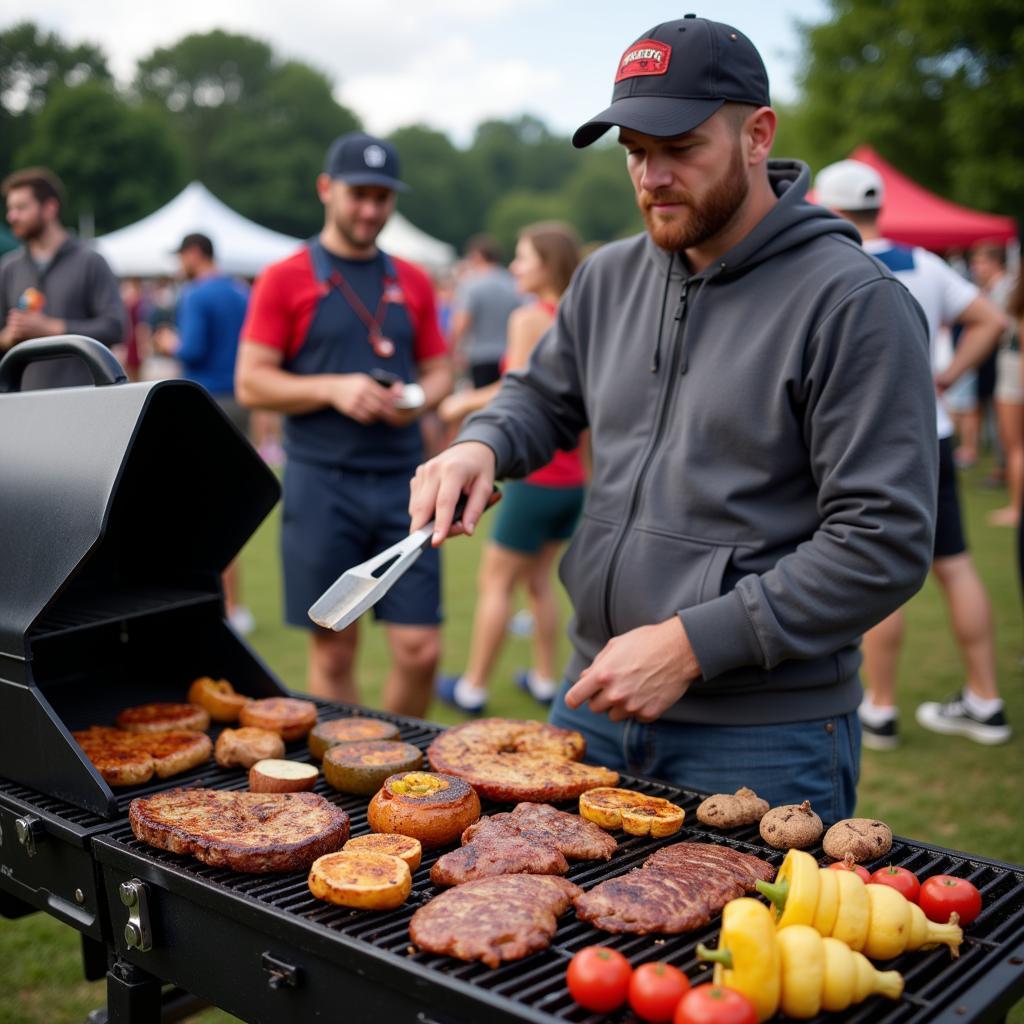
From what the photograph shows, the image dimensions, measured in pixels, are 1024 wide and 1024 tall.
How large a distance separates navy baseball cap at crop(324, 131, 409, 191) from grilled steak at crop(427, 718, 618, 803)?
9.15 feet

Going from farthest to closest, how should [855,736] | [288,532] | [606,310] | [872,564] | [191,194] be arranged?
[191,194] < [288,532] < [606,310] < [855,736] < [872,564]

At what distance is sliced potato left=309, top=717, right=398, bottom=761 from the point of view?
229 centimetres

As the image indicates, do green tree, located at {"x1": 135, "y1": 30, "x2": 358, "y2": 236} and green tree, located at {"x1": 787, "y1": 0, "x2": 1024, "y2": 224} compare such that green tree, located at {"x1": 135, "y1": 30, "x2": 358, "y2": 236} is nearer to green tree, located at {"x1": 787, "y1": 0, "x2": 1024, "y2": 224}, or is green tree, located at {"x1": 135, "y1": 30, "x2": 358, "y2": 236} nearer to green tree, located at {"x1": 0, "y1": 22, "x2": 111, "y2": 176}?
green tree, located at {"x1": 0, "y1": 22, "x2": 111, "y2": 176}

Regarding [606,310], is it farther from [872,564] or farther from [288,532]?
[288,532]

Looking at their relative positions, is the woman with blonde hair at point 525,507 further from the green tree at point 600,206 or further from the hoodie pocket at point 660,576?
the green tree at point 600,206

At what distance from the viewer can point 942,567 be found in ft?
16.2

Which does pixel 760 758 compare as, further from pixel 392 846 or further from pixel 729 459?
pixel 392 846

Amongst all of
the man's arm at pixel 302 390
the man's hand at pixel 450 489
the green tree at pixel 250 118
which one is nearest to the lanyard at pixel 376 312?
the man's arm at pixel 302 390

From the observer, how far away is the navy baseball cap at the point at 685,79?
2070 millimetres

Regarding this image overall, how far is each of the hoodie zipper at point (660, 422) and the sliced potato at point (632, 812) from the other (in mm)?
513

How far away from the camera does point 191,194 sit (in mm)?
18547

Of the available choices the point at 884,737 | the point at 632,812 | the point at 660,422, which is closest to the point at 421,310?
the point at 660,422

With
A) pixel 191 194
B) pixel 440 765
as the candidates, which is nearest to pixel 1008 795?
pixel 440 765

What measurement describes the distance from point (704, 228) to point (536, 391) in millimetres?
725
